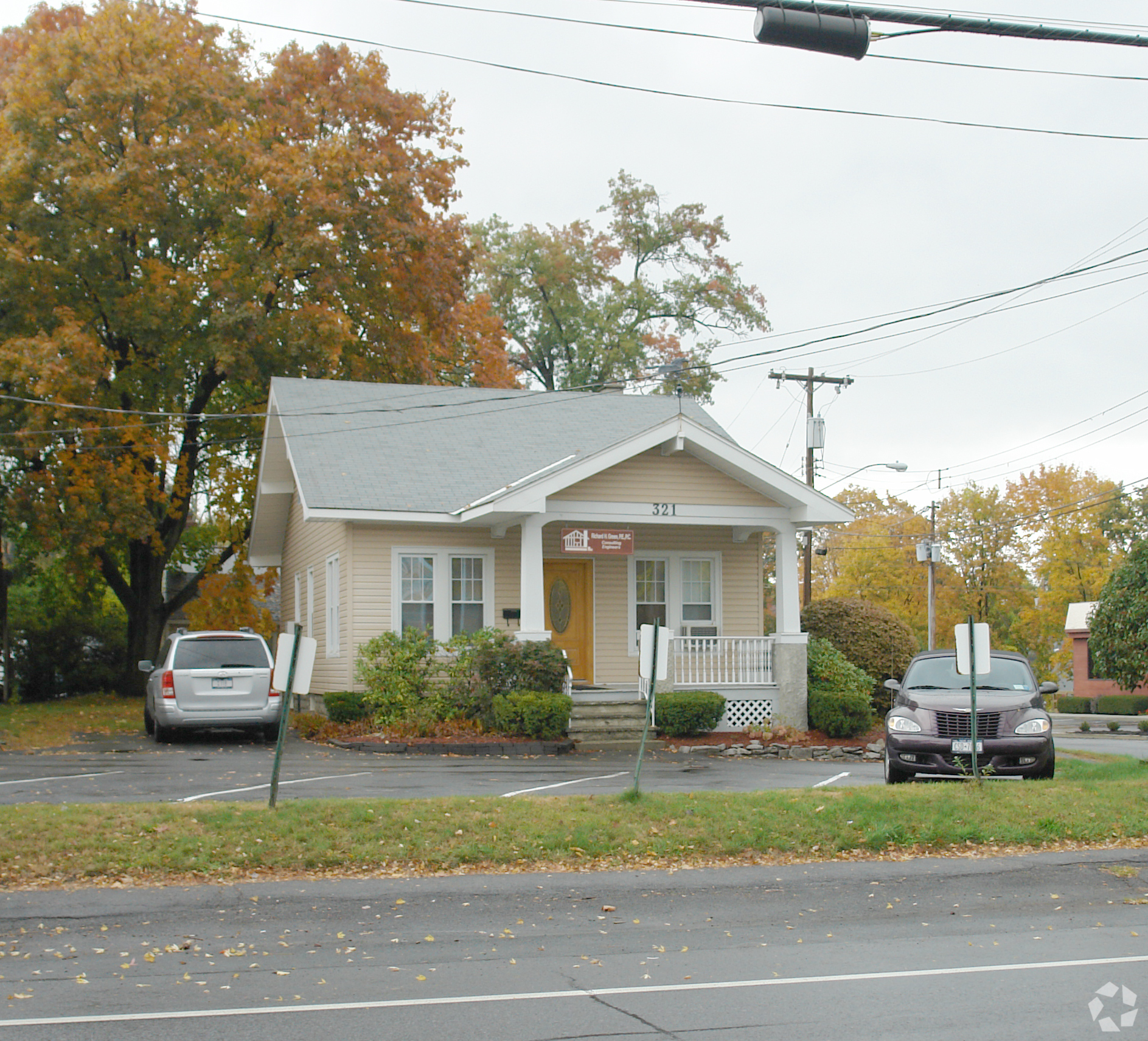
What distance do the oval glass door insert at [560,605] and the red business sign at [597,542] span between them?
1634mm

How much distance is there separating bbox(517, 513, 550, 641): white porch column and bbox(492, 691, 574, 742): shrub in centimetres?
128

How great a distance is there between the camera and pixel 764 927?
28.3ft

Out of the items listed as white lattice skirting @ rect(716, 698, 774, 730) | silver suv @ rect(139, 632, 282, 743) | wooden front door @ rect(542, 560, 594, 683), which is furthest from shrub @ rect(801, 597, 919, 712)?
silver suv @ rect(139, 632, 282, 743)

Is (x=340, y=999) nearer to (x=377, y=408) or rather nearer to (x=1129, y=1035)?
(x=1129, y=1035)

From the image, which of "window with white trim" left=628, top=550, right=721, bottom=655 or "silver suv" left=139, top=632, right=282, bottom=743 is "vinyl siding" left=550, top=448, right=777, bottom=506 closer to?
"window with white trim" left=628, top=550, right=721, bottom=655

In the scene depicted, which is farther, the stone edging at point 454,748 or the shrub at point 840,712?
the shrub at point 840,712

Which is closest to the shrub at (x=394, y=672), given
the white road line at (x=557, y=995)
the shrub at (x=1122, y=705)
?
the white road line at (x=557, y=995)

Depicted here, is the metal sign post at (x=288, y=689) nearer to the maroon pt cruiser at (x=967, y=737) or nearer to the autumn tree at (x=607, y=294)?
the maroon pt cruiser at (x=967, y=737)

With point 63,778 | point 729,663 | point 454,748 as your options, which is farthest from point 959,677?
point 63,778

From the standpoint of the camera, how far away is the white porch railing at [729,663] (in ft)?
72.7

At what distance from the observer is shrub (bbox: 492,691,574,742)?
19484 mm

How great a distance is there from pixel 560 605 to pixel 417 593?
112 inches

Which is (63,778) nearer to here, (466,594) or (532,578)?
(532,578)

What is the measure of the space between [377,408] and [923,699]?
46.7 ft
